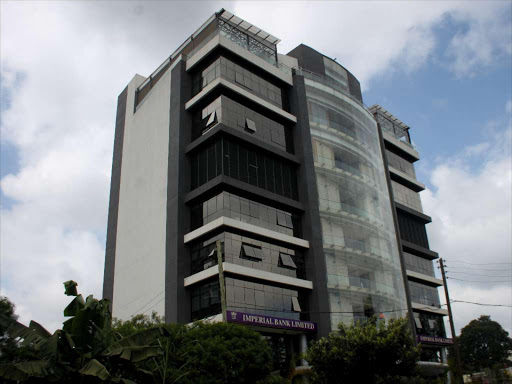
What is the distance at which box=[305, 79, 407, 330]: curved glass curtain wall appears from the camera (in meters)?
44.7

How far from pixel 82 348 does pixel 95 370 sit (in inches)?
91.9

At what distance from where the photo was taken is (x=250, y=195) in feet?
144

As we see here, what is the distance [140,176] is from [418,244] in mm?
36748

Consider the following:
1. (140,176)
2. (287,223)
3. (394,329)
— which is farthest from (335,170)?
(394,329)

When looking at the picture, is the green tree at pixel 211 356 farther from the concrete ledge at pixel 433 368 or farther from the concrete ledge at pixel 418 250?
the concrete ledge at pixel 418 250

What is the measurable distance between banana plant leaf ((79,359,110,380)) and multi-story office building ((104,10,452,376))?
50.4 feet

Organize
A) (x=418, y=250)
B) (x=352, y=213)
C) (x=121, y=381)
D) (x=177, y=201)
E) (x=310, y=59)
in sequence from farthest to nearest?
(x=418, y=250) → (x=310, y=59) → (x=352, y=213) → (x=177, y=201) → (x=121, y=381)

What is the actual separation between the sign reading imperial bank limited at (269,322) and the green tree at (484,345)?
55616 mm

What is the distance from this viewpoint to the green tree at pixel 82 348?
21325 millimetres

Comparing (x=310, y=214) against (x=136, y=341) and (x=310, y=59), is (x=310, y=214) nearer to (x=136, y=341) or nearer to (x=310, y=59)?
(x=310, y=59)

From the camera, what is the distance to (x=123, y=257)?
4847 centimetres

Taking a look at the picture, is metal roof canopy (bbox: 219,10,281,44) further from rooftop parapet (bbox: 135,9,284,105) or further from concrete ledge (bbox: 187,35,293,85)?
concrete ledge (bbox: 187,35,293,85)

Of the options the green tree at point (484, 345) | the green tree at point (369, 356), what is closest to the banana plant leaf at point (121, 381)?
the green tree at point (369, 356)

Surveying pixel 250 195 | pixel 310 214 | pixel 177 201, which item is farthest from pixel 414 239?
pixel 177 201
